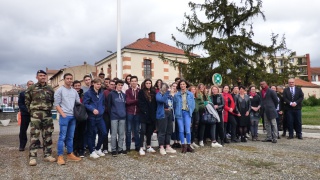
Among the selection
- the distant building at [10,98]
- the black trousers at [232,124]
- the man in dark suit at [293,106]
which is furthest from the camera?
the distant building at [10,98]

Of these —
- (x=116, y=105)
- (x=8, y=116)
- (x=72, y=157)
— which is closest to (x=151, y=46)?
(x=8, y=116)

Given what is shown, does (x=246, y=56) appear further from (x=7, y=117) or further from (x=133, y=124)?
(x=7, y=117)

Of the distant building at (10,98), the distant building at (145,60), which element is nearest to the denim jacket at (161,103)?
the distant building at (10,98)

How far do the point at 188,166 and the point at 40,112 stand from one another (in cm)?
348

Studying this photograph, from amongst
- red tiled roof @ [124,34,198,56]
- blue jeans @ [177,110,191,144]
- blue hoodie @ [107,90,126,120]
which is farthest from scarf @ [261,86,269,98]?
red tiled roof @ [124,34,198,56]

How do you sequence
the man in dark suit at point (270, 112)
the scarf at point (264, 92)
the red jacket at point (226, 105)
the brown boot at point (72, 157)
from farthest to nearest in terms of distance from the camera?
the scarf at point (264, 92) < the man in dark suit at point (270, 112) < the red jacket at point (226, 105) < the brown boot at point (72, 157)

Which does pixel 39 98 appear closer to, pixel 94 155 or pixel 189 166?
pixel 94 155

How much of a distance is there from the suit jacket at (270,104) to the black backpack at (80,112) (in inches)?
233

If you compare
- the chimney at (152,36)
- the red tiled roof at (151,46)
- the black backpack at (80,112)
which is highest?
the chimney at (152,36)

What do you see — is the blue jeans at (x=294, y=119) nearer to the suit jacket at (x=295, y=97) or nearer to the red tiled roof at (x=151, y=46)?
the suit jacket at (x=295, y=97)

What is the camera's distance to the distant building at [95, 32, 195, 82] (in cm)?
3378

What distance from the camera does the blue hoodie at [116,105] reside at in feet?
22.3

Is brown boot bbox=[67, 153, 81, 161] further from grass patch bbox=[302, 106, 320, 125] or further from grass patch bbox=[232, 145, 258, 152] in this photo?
grass patch bbox=[302, 106, 320, 125]

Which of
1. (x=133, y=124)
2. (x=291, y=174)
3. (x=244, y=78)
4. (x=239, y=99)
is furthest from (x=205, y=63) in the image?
(x=291, y=174)
